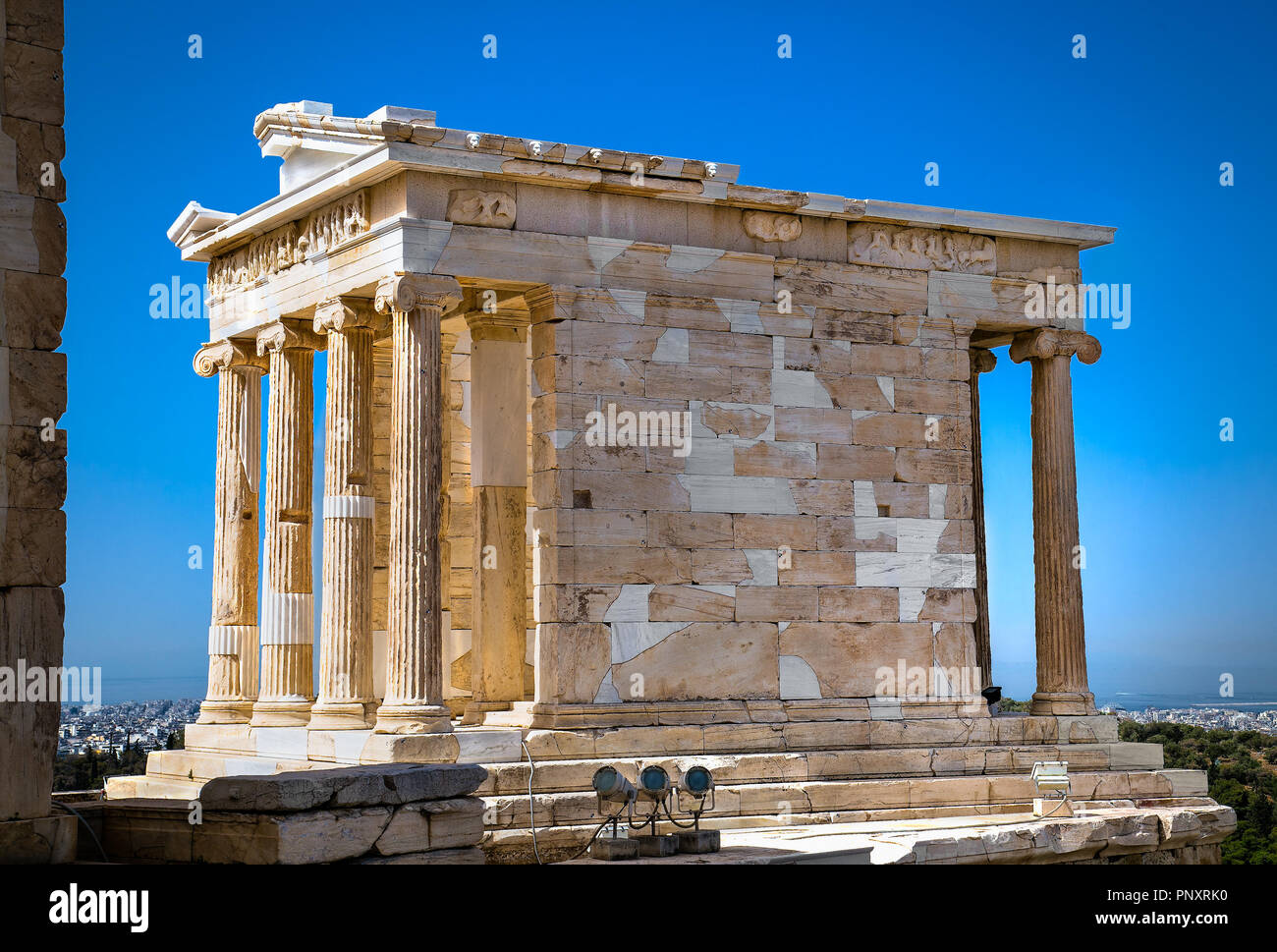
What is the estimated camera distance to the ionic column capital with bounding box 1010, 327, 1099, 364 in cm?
2431

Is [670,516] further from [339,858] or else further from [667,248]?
[339,858]

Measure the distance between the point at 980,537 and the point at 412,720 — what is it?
1007 cm

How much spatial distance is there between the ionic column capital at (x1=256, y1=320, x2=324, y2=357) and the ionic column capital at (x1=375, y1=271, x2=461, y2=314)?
302cm

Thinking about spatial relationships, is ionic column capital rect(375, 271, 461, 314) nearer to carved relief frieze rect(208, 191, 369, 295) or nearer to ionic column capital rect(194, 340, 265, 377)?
carved relief frieze rect(208, 191, 369, 295)

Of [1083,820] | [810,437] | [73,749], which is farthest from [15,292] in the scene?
[73,749]

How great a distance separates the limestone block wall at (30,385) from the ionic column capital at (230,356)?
1075 cm

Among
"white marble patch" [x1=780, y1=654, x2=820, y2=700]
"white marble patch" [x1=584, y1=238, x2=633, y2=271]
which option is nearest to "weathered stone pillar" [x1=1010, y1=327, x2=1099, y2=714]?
"white marble patch" [x1=780, y1=654, x2=820, y2=700]

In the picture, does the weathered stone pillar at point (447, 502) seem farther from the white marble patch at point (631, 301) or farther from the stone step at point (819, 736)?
the stone step at point (819, 736)

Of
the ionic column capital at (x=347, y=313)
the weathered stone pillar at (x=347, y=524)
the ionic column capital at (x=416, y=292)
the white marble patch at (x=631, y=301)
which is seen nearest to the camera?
the ionic column capital at (x=416, y=292)

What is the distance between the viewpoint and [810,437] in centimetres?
2245

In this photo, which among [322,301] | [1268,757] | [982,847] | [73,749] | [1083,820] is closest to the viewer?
[982,847]

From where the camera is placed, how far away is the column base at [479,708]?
71.1ft

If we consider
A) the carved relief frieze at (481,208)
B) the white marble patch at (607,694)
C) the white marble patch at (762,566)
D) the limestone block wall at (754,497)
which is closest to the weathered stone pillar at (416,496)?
the carved relief frieze at (481,208)

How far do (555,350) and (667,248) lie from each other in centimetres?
208
